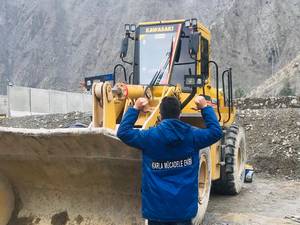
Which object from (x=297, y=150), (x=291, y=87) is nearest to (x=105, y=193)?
(x=297, y=150)

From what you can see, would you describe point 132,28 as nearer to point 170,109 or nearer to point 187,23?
point 187,23

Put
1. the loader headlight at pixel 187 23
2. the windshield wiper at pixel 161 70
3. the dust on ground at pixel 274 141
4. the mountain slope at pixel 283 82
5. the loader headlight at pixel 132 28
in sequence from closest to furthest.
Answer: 1. the windshield wiper at pixel 161 70
2. the loader headlight at pixel 187 23
3. the loader headlight at pixel 132 28
4. the dust on ground at pixel 274 141
5. the mountain slope at pixel 283 82

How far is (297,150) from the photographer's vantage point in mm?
10992

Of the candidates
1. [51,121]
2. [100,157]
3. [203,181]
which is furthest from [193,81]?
[51,121]

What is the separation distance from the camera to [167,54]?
6.95 m

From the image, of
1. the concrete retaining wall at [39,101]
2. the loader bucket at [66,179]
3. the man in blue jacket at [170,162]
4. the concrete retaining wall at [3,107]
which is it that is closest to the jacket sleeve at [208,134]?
the man in blue jacket at [170,162]

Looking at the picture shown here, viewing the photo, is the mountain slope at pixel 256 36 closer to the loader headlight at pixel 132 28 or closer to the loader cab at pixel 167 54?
the loader headlight at pixel 132 28

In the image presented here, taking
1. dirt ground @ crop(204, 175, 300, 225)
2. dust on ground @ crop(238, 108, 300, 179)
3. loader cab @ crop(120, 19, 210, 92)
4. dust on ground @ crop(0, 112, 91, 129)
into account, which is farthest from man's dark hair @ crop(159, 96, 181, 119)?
dust on ground @ crop(0, 112, 91, 129)

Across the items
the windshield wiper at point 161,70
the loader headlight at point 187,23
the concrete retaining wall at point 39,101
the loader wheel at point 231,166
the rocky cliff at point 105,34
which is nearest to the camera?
the windshield wiper at point 161,70

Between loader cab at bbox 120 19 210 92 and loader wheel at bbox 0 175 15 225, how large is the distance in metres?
2.26

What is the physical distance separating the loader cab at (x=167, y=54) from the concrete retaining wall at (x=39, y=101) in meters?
18.8

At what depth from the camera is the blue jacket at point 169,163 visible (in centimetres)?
370

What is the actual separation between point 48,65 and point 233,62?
1895 centimetres

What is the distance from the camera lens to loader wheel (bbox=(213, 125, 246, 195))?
781 cm
